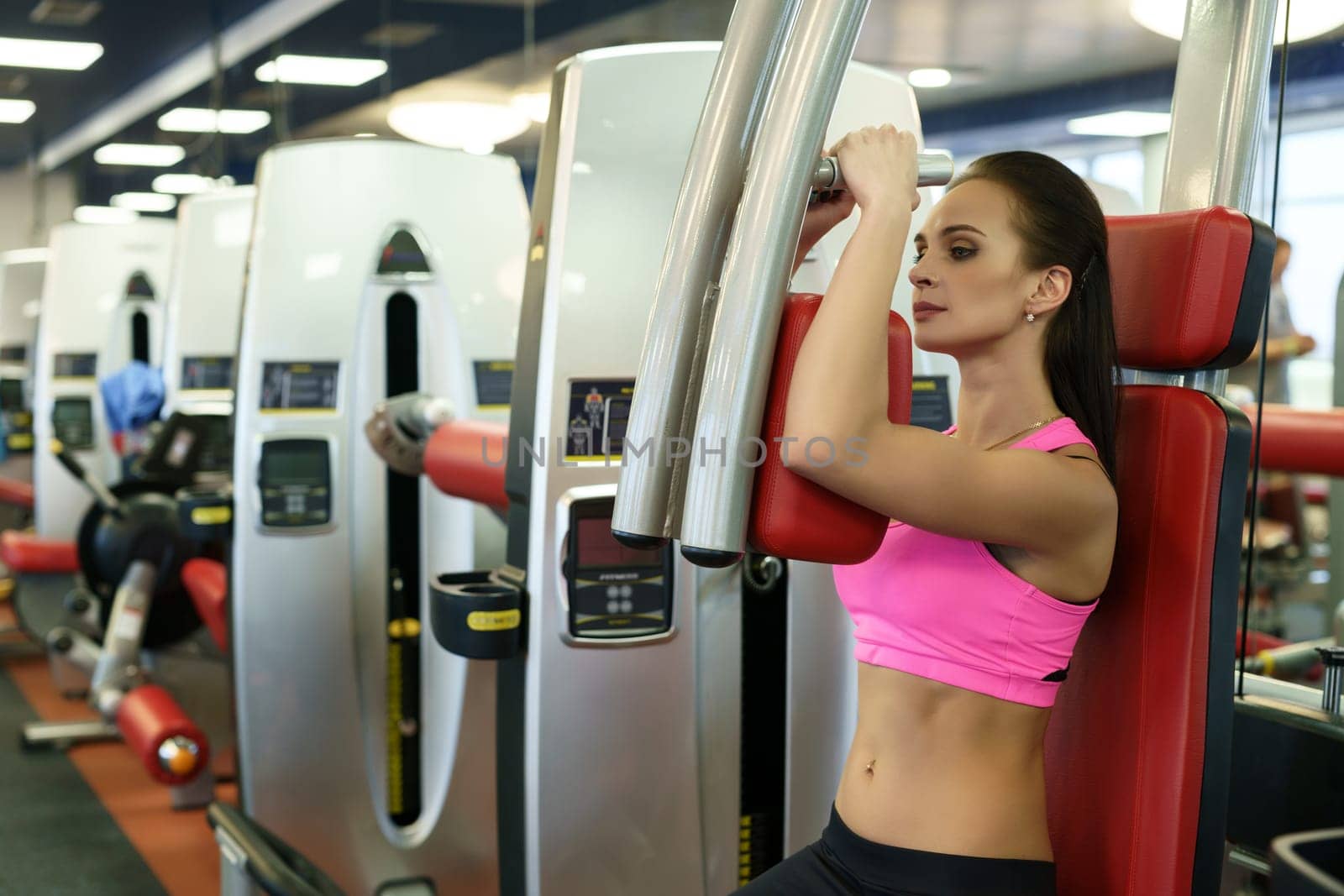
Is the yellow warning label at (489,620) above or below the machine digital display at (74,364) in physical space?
below

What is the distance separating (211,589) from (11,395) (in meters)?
4.65

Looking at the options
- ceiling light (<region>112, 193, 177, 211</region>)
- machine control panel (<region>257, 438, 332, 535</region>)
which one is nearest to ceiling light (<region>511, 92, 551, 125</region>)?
machine control panel (<region>257, 438, 332, 535</region>)

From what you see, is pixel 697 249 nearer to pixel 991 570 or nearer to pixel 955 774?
pixel 991 570

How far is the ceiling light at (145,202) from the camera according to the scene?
802 centimetres

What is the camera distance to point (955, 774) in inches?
49.8

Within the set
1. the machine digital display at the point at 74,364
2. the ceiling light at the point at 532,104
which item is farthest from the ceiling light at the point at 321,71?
the machine digital display at the point at 74,364

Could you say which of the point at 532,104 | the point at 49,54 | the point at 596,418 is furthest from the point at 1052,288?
the point at 49,54

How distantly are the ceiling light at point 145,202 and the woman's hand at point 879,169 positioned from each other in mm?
7671

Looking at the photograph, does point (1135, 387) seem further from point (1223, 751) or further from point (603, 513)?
point (603, 513)

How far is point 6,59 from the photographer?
7.06 meters

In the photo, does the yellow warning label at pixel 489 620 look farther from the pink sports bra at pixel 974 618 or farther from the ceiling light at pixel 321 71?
the ceiling light at pixel 321 71

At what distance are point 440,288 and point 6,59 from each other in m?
5.39

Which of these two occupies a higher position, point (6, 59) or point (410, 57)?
point (6, 59)

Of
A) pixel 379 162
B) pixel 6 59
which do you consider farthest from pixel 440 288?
pixel 6 59
